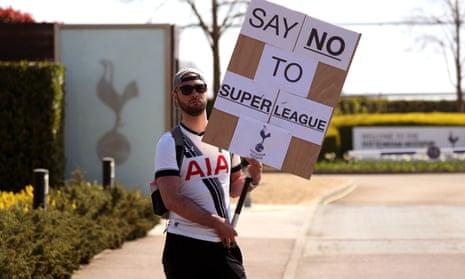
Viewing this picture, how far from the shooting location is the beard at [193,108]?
19.0 feet

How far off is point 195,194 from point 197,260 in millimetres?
354

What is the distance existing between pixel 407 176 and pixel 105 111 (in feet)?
58.7

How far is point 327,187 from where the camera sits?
26688 mm

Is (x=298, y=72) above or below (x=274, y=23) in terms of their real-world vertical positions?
below

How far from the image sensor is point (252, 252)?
13.2 metres

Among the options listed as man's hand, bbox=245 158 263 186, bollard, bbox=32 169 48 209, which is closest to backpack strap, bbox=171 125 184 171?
man's hand, bbox=245 158 263 186

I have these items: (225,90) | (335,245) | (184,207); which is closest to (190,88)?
(225,90)

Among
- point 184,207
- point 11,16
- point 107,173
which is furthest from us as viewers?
point 11,16

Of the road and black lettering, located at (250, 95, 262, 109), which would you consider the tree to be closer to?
the road

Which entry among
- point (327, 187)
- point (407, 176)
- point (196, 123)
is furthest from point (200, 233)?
point (407, 176)

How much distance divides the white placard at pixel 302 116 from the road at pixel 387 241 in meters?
5.55

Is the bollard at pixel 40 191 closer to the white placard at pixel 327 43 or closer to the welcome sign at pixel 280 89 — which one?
the welcome sign at pixel 280 89

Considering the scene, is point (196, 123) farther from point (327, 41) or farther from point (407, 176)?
point (407, 176)

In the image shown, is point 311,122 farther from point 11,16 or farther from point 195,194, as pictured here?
point 11,16
